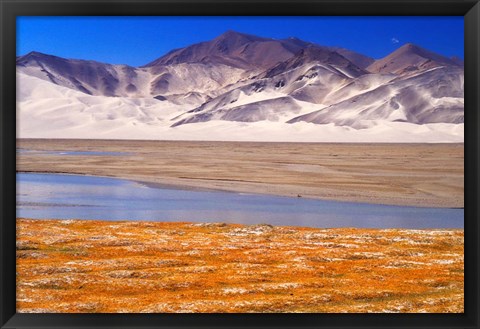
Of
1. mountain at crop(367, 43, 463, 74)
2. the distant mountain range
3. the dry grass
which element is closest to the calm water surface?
the dry grass

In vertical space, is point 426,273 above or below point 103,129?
below

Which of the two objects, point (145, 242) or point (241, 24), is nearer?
point (145, 242)

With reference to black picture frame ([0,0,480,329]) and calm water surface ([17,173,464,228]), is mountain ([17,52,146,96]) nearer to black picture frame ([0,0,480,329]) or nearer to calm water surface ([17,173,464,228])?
calm water surface ([17,173,464,228])

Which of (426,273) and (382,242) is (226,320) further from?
(382,242)

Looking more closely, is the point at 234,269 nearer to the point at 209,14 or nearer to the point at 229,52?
the point at 209,14

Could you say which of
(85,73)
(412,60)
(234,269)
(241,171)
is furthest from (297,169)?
(412,60)

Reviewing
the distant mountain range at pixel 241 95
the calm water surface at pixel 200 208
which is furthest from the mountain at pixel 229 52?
the calm water surface at pixel 200 208
